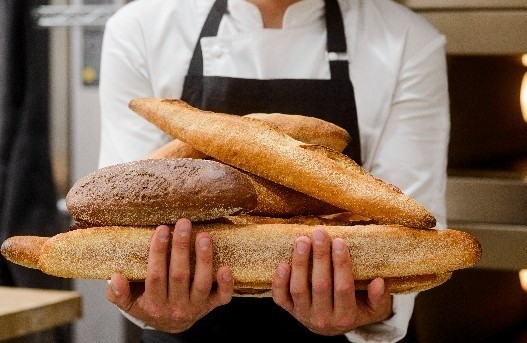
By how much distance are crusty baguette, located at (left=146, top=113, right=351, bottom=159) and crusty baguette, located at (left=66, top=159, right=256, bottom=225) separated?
0.38 feet

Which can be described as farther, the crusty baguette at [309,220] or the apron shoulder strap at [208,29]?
the apron shoulder strap at [208,29]

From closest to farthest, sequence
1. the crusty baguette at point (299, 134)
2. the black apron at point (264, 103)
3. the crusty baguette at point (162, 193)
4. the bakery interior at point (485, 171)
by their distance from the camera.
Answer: the crusty baguette at point (162, 193) < the crusty baguette at point (299, 134) < the black apron at point (264, 103) < the bakery interior at point (485, 171)

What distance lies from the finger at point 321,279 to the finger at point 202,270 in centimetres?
11

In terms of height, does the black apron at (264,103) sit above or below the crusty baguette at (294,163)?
below

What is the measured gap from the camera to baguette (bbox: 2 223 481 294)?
780mm

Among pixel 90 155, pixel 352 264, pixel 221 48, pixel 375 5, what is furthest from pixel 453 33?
pixel 90 155

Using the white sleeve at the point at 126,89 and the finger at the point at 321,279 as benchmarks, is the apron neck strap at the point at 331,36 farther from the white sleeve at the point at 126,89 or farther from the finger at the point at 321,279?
the finger at the point at 321,279

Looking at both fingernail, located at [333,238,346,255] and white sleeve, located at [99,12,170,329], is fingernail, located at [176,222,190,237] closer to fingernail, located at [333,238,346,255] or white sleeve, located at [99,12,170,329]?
fingernail, located at [333,238,346,255]

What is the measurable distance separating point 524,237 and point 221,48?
0.68 meters

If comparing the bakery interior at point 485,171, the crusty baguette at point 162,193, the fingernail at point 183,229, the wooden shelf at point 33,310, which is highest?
the crusty baguette at point 162,193

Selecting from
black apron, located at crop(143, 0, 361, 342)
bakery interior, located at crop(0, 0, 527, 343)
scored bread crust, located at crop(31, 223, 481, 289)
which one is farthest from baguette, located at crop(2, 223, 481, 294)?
bakery interior, located at crop(0, 0, 527, 343)

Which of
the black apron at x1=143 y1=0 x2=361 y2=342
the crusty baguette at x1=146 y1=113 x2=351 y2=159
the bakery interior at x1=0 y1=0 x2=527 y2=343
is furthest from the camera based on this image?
the bakery interior at x1=0 y1=0 x2=527 y2=343

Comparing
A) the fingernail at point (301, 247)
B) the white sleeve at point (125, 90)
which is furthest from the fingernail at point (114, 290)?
the white sleeve at point (125, 90)

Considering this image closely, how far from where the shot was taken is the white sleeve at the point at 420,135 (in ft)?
4.00
